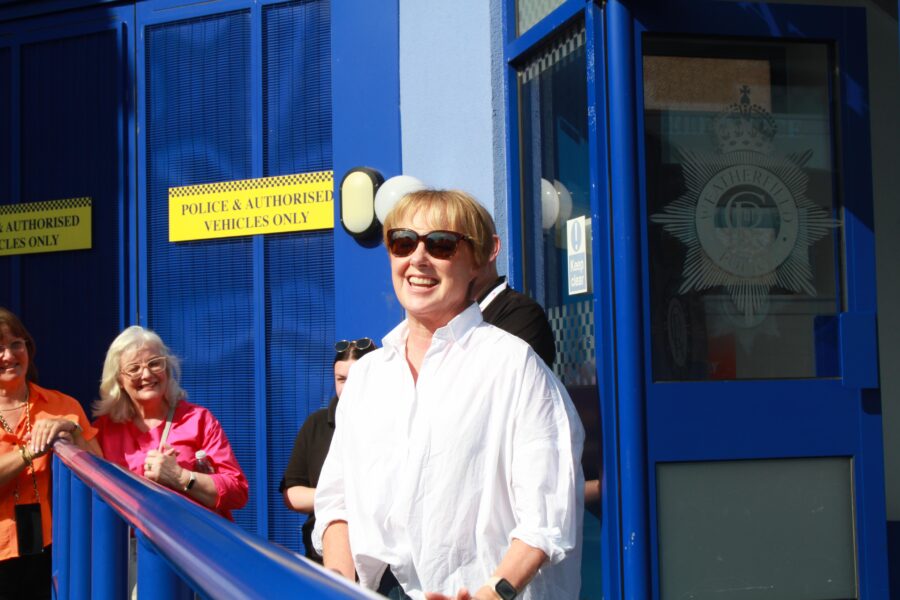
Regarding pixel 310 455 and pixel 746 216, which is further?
pixel 310 455

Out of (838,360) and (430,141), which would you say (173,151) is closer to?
(430,141)

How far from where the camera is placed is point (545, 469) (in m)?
2.44

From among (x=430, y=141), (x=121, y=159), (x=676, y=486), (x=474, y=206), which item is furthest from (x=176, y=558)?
(x=121, y=159)

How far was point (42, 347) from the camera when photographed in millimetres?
7191

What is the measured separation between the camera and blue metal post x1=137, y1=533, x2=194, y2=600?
56.3 inches

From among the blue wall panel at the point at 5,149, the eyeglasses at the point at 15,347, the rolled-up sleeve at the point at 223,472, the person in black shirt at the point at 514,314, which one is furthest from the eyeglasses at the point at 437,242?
the blue wall panel at the point at 5,149

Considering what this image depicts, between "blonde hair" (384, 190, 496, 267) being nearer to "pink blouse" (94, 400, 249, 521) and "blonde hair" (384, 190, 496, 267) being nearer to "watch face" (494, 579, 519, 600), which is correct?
"watch face" (494, 579, 519, 600)

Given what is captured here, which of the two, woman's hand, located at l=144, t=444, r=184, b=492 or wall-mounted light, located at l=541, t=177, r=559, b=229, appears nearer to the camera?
woman's hand, located at l=144, t=444, r=184, b=492

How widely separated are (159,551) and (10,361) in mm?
3033

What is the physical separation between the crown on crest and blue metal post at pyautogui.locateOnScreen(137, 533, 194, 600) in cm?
271

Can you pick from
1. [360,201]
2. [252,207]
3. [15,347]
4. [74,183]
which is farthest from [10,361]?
[74,183]

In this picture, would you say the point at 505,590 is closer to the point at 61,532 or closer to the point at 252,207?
the point at 61,532

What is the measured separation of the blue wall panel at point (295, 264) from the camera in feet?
20.7


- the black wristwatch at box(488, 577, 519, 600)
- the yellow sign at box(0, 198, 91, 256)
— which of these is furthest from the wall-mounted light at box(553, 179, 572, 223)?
the yellow sign at box(0, 198, 91, 256)
